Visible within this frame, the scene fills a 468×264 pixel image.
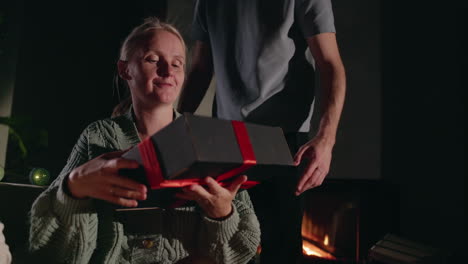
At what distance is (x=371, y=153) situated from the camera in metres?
1.96

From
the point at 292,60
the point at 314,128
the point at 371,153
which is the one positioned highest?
the point at 292,60

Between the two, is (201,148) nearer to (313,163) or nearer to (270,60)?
(313,163)

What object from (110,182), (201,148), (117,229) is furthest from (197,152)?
(117,229)

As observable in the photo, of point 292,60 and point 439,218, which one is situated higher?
point 292,60

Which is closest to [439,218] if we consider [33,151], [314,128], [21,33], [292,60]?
[314,128]

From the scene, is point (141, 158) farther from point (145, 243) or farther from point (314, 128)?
point (314, 128)

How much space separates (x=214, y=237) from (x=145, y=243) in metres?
0.14

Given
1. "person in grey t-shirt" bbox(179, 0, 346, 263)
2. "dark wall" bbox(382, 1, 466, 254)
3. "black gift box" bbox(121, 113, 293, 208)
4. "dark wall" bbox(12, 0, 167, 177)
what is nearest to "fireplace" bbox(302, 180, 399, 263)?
"dark wall" bbox(382, 1, 466, 254)

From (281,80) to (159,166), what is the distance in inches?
22.4

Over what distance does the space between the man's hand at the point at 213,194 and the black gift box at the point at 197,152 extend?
2cm

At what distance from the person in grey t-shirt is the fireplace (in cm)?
84

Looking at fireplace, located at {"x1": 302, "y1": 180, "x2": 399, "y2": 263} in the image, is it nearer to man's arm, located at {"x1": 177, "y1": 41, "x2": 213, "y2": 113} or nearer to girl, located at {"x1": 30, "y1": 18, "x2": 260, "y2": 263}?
man's arm, located at {"x1": 177, "y1": 41, "x2": 213, "y2": 113}

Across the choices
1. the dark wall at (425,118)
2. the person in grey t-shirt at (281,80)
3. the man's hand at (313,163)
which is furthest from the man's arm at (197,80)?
the dark wall at (425,118)

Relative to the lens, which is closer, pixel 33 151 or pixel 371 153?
pixel 33 151
